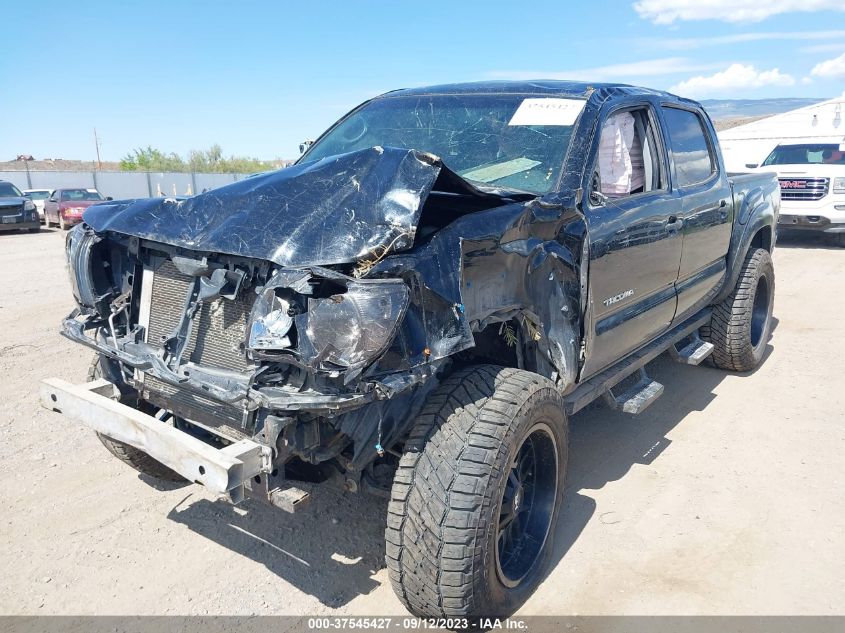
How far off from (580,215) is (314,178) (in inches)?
50.0

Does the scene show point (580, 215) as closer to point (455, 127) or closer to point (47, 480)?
point (455, 127)

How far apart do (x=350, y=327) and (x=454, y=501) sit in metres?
0.80

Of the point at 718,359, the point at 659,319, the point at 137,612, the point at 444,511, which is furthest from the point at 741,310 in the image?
the point at 137,612

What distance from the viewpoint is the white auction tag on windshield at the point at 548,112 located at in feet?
11.5

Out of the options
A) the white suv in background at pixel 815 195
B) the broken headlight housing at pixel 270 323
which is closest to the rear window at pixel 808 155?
the white suv in background at pixel 815 195

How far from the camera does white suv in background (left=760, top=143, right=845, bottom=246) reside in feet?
40.2

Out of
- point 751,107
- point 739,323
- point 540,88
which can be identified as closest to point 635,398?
point 540,88

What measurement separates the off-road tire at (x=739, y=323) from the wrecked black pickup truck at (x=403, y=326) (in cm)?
206

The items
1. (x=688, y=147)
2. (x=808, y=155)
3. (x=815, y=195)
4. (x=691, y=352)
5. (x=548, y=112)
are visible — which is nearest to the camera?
(x=548, y=112)

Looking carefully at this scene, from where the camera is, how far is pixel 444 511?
245 centimetres

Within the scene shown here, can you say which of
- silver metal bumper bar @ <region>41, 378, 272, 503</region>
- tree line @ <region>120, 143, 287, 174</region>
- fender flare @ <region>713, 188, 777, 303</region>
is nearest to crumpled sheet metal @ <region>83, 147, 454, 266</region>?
silver metal bumper bar @ <region>41, 378, 272, 503</region>

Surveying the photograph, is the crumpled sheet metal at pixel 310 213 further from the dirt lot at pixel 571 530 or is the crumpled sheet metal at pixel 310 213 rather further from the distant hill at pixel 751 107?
the distant hill at pixel 751 107

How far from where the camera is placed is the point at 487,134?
3.63 m

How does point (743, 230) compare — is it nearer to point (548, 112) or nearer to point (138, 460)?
point (548, 112)
